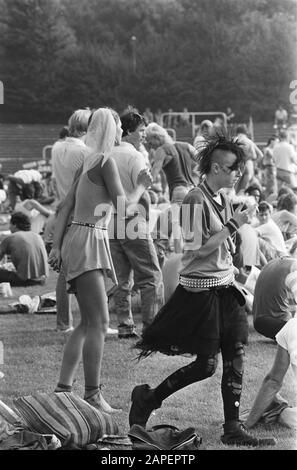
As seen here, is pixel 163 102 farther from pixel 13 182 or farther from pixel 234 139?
pixel 234 139

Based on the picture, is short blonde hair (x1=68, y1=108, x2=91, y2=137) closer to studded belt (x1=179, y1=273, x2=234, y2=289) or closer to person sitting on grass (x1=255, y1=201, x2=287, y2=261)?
person sitting on grass (x1=255, y1=201, x2=287, y2=261)

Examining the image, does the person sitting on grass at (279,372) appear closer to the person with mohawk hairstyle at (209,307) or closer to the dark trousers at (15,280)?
the person with mohawk hairstyle at (209,307)

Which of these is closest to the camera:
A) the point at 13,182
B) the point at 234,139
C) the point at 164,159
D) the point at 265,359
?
the point at 234,139

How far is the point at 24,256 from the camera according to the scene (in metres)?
10.2

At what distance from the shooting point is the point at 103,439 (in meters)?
4.64

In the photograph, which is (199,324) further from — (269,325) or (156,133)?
(156,133)

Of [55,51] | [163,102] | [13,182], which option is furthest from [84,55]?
[13,182]

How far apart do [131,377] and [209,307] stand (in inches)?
62.1

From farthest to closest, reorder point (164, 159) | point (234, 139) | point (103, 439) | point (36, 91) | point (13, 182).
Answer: point (36, 91), point (13, 182), point (164, 159), point (234, 139), point (103, 439)

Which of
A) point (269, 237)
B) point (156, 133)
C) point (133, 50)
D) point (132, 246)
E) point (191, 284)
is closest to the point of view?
point (191, 284)

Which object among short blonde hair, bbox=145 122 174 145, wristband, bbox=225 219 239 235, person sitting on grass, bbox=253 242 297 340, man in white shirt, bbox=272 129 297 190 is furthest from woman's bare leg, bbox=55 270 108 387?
man in white shirt, bbox=272 129 297 190

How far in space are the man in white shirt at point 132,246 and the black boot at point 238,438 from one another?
2514 mm

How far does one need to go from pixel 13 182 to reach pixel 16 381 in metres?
11.2

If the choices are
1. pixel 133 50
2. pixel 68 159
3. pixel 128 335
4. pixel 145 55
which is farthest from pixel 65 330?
pixel 133 50
